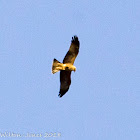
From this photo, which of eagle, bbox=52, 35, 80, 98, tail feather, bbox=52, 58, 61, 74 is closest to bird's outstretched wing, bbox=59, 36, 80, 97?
eagle, bbox=52, 35, 80, 98

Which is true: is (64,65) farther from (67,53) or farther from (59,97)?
(59,97)

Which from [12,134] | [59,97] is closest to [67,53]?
[59,97]

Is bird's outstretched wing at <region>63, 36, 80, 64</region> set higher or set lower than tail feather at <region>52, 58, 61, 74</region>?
higher

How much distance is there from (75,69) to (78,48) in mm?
1000

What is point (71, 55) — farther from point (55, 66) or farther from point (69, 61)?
point (55, 66)

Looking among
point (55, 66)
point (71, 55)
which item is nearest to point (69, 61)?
point (71, 55)

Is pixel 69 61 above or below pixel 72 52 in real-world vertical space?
below

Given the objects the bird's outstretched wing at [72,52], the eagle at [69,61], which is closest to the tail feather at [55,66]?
the eagle at [69,61]

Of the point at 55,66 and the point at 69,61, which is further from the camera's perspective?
the point at 69,61

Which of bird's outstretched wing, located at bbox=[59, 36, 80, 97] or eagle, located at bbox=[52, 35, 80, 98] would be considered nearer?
eagle, located at bbox=[52, 35, 80, 98]

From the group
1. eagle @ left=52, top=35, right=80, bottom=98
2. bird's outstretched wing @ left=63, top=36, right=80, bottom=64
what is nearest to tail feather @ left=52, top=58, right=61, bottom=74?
eagle @ left=52, top=35, right=80, bottom=98

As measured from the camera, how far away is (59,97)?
27.2m

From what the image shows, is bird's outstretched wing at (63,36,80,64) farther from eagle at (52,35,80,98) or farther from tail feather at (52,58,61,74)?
tail feather at (52,58,61,74)

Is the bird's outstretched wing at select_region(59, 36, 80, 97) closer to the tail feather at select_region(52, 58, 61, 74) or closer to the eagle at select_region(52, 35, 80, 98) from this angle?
the eagle at select_region(52, 35, 80, 98)
